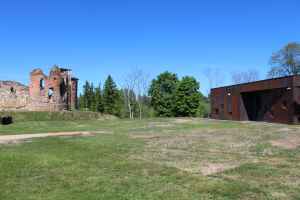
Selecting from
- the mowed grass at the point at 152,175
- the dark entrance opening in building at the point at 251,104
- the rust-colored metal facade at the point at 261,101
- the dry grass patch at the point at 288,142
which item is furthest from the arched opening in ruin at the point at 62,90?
the dry grass patch at the point at 288,142

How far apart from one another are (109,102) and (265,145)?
47.1m

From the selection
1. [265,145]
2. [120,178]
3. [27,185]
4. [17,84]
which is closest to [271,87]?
[265,145]

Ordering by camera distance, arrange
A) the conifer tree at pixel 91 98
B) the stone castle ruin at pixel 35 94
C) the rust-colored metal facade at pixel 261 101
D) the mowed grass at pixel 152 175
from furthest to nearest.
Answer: the conifer tree at pixel 91 98 < the stone castle ruin at pixel 35 94 < the rust-colored metal facade at pixel 261 101 < the mowed grass at pixel 152 175

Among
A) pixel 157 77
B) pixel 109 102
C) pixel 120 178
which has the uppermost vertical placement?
pixel 157 77

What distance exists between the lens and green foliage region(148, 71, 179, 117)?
48.5 meters

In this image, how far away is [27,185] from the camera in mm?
5949

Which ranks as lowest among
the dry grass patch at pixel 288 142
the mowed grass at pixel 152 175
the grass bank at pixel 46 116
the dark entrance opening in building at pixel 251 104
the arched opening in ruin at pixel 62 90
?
the mowed grass at pixel 152 175

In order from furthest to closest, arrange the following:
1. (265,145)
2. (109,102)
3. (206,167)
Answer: (109,102)
(265,145)
(206,167)

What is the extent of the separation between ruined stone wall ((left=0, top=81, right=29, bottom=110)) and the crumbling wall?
5.09ft

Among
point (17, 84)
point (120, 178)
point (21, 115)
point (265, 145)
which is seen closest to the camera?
point (120, 178)

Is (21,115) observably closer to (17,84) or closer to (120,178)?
(17,84)

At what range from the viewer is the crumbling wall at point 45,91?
38344 mm

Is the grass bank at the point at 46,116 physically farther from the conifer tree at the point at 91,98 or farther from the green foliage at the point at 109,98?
the conifer tree at the point at 91,98

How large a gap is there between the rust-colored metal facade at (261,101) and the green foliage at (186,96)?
10.5 m
